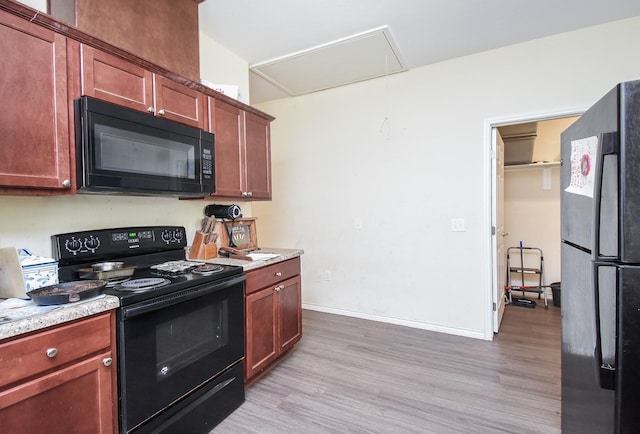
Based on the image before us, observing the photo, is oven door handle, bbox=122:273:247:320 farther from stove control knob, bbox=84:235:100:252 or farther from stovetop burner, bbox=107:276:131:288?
stove control knob, bbox=84:235:100:252

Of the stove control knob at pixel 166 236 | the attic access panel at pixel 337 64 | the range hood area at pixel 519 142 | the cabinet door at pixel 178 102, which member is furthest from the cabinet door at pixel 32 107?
the range hood area at pixel 519 142

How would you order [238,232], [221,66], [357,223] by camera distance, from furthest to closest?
[357,223], [221,66], [238,232]

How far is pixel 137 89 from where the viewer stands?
1.66 meters

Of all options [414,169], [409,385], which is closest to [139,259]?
[409,385]

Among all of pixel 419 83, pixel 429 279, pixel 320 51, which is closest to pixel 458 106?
pixel 419 83

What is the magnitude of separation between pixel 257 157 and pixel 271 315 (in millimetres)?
1267

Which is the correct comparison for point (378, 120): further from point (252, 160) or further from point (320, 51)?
point (252, 160)

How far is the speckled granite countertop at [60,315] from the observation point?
38.9 inches

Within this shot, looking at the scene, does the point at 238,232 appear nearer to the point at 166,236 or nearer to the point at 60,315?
the point at 166,236

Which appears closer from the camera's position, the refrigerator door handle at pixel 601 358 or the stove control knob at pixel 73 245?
the refrigerator door handle at pixel 601 358

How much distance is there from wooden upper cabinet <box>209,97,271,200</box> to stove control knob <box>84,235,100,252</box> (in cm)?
76

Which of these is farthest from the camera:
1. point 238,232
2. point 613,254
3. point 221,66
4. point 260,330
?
point 221,66

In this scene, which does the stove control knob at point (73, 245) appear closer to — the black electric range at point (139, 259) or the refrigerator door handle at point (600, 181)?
the black electric range at point (139, 259)

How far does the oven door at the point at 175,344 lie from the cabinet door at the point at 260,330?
0.09 m
